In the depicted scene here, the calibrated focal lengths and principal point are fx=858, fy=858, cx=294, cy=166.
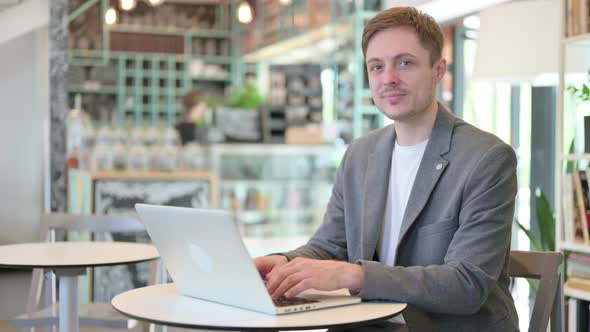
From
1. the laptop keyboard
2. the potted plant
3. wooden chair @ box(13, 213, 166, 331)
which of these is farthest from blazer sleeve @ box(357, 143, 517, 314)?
the potted plant

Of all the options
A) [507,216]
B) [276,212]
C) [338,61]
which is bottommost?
[276,212]

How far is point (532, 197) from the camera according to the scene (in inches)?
220

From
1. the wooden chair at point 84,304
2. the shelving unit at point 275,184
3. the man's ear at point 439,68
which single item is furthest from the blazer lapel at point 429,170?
the shelving unit at point 275,184

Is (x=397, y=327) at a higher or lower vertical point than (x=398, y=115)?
lower

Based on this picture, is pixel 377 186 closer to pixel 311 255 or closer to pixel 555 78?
pixel 311 255

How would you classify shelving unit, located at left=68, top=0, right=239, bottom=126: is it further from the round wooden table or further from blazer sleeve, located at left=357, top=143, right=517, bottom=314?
blazer sleeve, located at left=357, top=143, right=517, bottom=314

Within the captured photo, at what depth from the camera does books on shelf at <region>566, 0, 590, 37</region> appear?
3.51m

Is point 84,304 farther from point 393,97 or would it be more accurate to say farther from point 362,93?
point 362,93

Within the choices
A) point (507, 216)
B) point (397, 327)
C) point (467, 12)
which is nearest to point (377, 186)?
point (507, 216)

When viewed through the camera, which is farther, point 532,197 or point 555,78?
point 532,197

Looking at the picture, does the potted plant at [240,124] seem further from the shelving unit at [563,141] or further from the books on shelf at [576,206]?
the books on shelf at [576,206]

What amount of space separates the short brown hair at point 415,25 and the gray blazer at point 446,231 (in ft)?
0.56

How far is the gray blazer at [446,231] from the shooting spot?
1854 mm

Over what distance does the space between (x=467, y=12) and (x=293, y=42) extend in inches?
225
